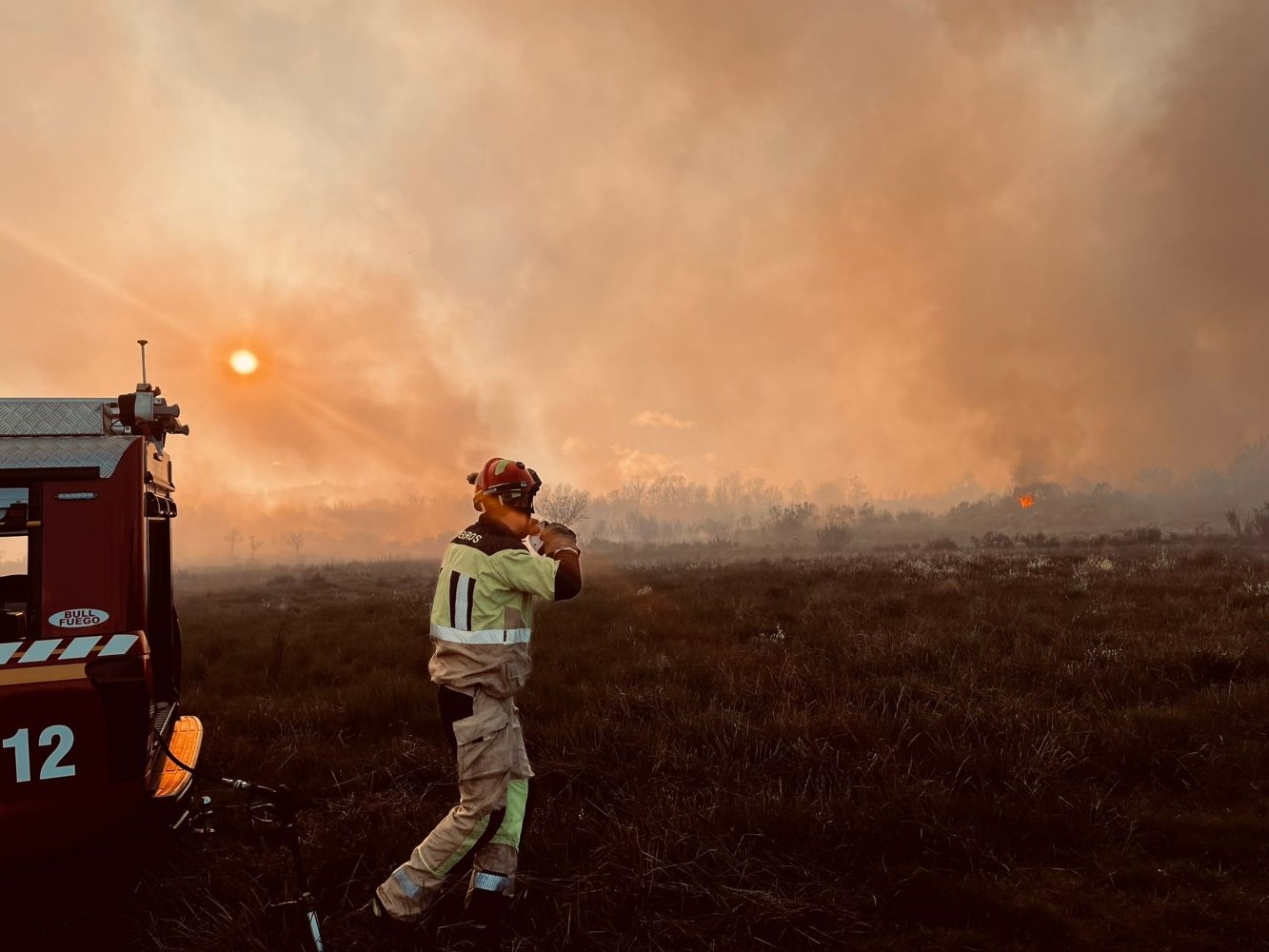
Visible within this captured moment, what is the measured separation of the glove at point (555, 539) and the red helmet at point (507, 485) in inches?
5.5

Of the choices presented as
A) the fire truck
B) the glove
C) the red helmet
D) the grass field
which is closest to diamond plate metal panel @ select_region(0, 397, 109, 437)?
the fire truck

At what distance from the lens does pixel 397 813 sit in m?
4.66

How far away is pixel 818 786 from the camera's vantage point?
15.5 ft

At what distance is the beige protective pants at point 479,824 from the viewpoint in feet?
11.2

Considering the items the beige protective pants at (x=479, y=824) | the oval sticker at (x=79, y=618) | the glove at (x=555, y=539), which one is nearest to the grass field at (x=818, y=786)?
the beige protective pants at (x=479, y=824)

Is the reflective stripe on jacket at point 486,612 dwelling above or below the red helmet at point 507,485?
below

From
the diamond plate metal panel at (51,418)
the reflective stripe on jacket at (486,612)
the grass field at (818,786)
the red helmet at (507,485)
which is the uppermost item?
the diamond plate metal panel at (51,418)

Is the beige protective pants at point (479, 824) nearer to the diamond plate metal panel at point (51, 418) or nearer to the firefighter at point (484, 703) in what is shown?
the firefighter at point (484, 703)

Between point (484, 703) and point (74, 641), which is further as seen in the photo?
point (484, 703)

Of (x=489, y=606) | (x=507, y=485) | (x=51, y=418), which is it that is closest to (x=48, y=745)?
(x=51, y=418)

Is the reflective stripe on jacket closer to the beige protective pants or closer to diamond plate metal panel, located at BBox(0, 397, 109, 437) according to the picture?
the beige protective pants

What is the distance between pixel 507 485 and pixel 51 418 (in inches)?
95.2

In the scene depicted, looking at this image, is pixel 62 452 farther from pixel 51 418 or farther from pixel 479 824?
pixel 479 824

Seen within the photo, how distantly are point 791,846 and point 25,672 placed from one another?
4083mm
